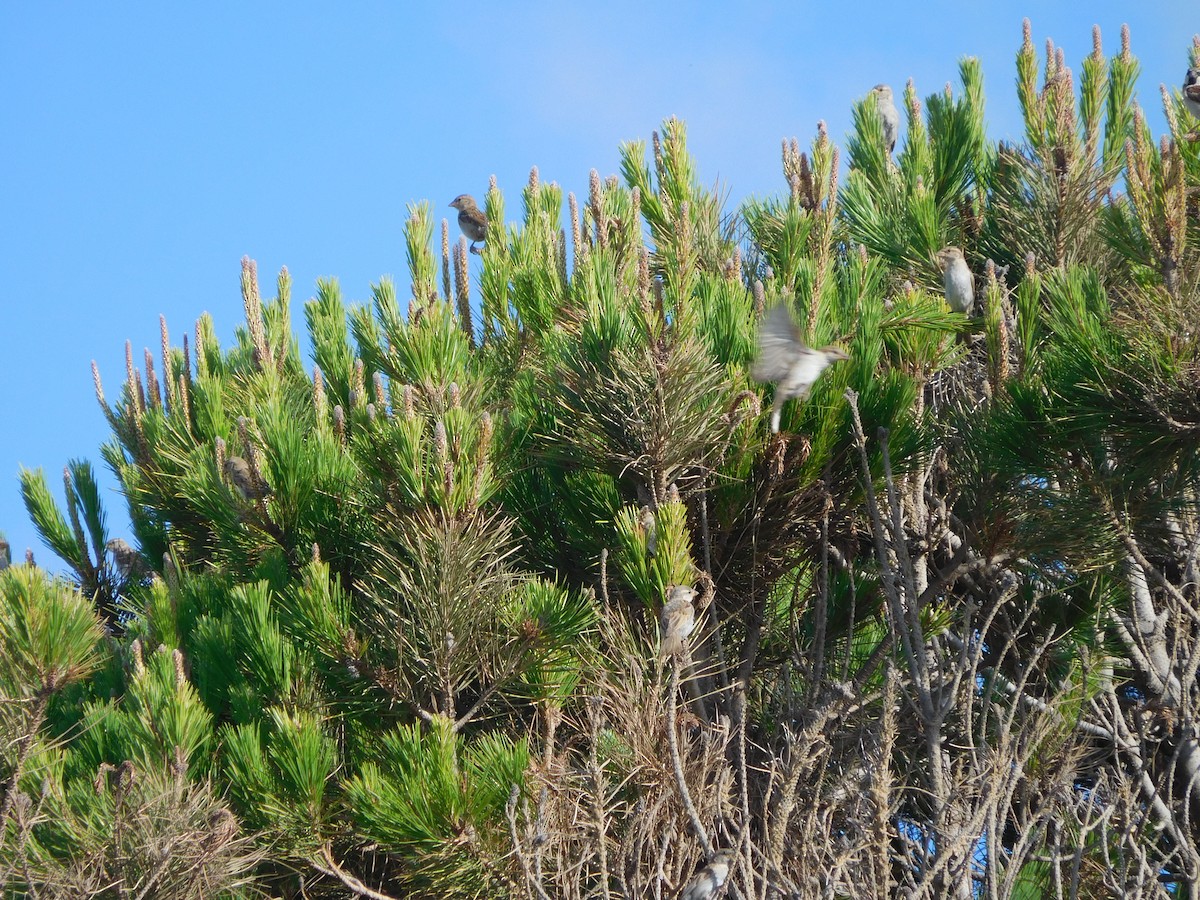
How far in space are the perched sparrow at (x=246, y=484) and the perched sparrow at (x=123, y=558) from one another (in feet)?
6.01

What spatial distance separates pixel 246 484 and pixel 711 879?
275 centimetres

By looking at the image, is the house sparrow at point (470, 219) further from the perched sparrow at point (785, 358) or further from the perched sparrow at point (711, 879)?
the perched sparrow at point (711, 879)

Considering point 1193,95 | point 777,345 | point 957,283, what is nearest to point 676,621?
point 777,345

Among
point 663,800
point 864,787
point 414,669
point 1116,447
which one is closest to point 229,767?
point 414,669

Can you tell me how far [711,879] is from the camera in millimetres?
3602

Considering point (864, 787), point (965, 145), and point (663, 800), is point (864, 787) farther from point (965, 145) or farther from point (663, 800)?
point (965, 145)

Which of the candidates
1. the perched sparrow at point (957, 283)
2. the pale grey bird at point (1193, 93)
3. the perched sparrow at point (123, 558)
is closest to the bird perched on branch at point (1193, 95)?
the pale grey bird at point (1193, 93)

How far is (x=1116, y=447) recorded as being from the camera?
478cm

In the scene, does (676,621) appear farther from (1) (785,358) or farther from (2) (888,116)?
(2) (888,116)

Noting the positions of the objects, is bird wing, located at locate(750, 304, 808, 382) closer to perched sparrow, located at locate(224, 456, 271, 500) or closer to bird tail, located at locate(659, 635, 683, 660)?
bird tail, located at locate(659, 635, 683, 660)

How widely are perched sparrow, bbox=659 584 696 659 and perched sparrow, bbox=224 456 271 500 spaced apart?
6.65 ft

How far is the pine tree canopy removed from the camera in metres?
4.21

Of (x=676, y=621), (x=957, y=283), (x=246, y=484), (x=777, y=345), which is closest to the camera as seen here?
(x=676, y=621)

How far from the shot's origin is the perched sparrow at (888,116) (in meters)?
7.86
